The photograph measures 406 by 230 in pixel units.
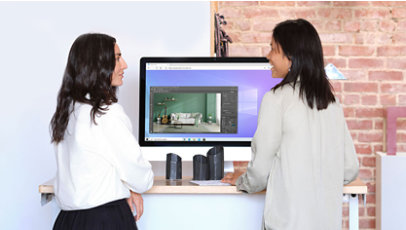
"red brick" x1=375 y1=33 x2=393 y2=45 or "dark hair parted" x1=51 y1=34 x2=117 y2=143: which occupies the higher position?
"red brick" x1=375 y1=33 x2=393 y2=45

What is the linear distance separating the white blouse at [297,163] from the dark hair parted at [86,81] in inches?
18.9

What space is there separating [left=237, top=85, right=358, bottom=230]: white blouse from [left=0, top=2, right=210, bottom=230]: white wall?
95cm

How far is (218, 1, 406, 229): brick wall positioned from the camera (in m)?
3.25

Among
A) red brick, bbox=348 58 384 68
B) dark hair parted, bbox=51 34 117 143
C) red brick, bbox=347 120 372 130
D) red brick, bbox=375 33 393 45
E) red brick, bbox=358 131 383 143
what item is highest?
red brick, bbox=375 33 393 45

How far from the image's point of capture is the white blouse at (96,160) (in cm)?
133

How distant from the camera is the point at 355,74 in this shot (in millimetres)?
3240

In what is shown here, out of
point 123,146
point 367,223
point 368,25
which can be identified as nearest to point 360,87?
point 368,25

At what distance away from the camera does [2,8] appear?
2.05 m

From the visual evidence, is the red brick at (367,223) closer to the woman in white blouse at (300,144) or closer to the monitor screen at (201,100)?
the monitor screen at (201,100)

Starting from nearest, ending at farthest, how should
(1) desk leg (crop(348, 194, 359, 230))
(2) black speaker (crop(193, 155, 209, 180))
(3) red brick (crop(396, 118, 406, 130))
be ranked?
(1) desk leg (crop(348, 194, 359, 230)) < (2) black speaker (crop(193, 155, 209, 180)) < (3) red brick (crop(396, 118, 406, 130))

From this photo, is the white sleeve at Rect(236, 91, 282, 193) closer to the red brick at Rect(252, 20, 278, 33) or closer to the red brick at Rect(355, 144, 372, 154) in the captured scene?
the red brick at Rect(252, 20, 278, 33)

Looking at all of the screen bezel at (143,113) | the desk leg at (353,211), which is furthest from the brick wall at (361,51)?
the desk leg at (353,211)

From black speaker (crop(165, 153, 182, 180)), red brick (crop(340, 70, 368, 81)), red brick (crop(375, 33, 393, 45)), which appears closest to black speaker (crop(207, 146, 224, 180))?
black speaker (crop(165, 153, 182, 180))

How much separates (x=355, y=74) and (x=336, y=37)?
290 mm
